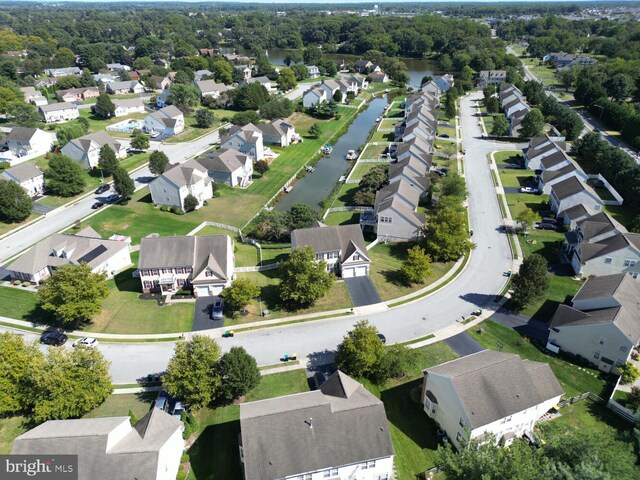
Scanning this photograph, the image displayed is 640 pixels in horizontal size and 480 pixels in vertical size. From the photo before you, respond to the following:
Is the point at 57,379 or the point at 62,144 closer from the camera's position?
the point at 57,379

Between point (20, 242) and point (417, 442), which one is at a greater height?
point (417, 442)

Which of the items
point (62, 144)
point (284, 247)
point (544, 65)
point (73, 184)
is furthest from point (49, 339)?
point (544, 65)

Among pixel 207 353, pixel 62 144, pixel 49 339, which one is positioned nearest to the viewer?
pixel 207 353

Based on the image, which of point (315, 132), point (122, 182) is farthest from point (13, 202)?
point (315, 132)

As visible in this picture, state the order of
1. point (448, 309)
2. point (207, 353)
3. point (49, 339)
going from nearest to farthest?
point (207, 353) < point (49, 339) < point (448, 309)

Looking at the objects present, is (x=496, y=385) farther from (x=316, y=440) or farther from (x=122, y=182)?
(x=122, y=182)

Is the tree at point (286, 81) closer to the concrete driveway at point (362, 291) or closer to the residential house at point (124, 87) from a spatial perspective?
the residential house at point (124, 87)

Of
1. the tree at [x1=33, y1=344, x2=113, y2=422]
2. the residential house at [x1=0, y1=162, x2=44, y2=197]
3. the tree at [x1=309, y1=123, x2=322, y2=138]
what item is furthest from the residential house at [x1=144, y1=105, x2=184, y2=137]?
the tree at [x1=33, y1=344, x2=113, y2=422]

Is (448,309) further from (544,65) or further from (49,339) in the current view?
(544,65)
